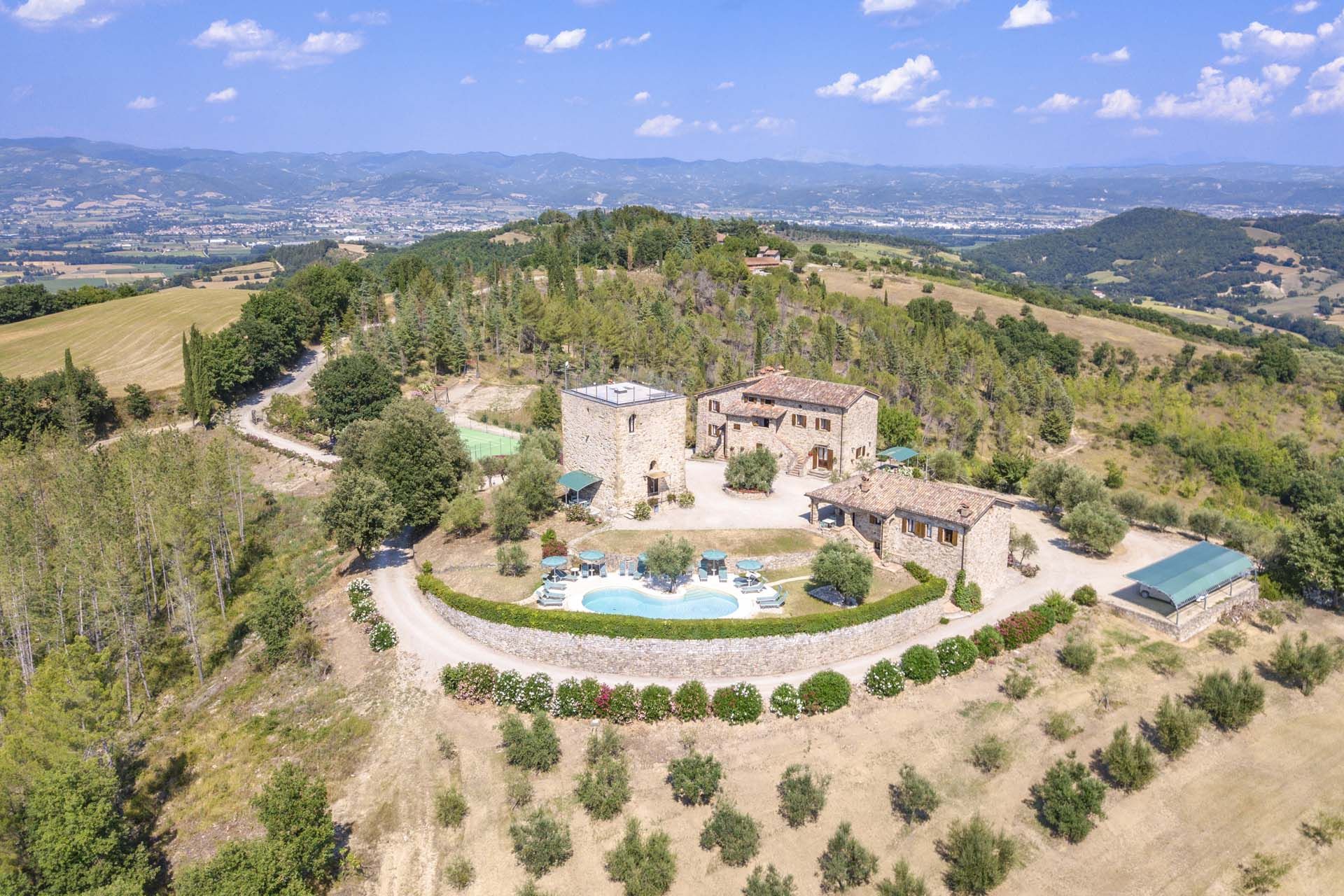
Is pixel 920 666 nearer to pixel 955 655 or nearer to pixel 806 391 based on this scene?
pixel 955 655

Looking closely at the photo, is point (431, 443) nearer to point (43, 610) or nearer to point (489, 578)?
point (489, 578)

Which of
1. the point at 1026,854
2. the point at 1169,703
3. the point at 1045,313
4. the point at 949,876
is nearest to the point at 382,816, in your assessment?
the point at 949,876

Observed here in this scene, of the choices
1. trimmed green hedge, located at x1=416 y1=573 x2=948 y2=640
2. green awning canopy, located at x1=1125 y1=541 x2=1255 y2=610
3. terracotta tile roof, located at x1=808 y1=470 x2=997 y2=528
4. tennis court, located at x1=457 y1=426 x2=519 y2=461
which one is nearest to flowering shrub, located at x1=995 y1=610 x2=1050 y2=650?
trimmed green hedge, located at x1=416 y1=573 x2=948 y2=640

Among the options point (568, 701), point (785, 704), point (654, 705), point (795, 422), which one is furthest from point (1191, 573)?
point (568, 701)

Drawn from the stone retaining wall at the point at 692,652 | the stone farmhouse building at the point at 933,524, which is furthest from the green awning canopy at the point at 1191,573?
the stone retaining wall at the point at 692,652

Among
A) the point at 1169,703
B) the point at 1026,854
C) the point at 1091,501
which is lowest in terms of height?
the point at 1026,854

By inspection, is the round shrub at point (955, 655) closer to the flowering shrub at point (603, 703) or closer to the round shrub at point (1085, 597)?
the round shrub at point (1085, 597)
